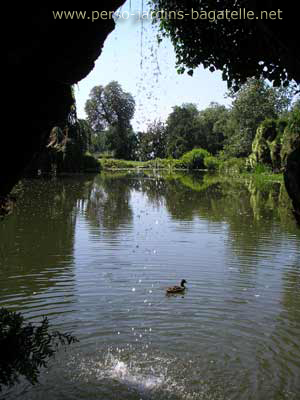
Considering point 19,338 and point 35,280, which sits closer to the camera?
point 19,338

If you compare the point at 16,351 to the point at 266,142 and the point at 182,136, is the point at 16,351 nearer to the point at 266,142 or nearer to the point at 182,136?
the point at 266,142

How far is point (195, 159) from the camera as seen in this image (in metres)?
80.6

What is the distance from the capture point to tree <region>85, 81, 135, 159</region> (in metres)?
90.4

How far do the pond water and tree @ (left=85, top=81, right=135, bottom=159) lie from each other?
241 feet

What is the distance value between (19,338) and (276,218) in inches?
650

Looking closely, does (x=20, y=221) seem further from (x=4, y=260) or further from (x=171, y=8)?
(x=171, y=8)

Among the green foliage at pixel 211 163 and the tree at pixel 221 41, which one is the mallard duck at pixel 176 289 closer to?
the tree at pixel 221 41

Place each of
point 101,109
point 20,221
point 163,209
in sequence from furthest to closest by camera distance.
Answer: point 101,109 → point 163,209 → point 20,221

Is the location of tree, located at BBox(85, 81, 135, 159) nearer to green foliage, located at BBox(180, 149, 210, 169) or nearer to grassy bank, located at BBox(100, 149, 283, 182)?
grassy bank, located at BBox(100, 149, 283, 182)

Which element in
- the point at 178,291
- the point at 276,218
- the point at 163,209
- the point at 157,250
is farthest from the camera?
the point at 163,209

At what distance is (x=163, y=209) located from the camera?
2195 centimetres

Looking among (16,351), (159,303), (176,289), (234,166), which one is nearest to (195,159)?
(234,166)

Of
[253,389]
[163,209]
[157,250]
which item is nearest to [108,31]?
[253,389]

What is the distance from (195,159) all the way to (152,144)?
28.7ft
